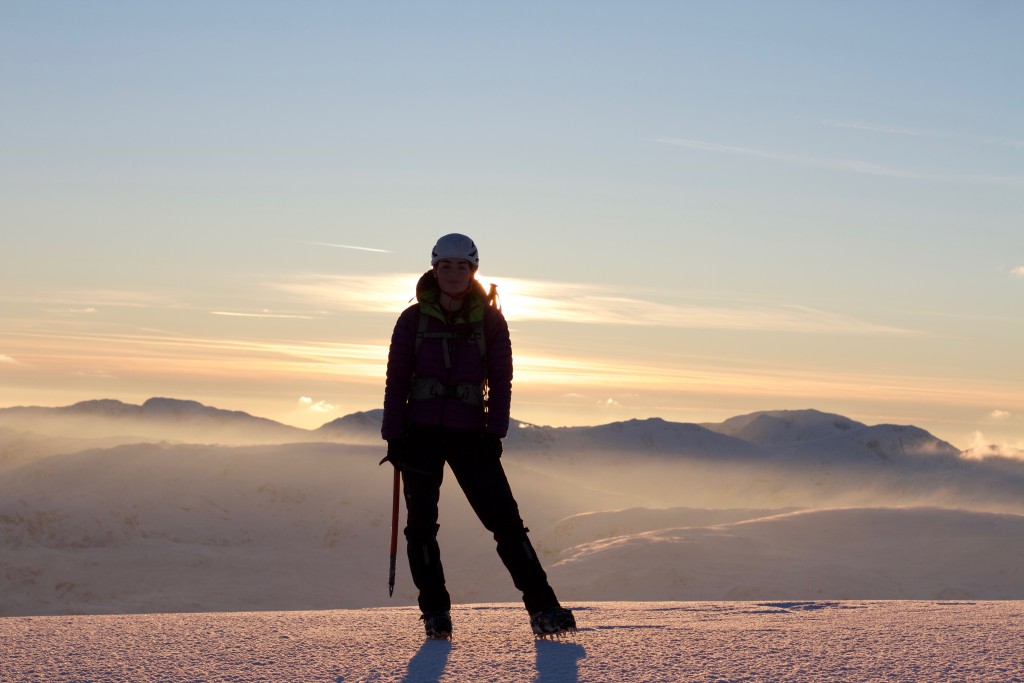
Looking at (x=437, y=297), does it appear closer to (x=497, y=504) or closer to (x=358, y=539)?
(x=497, y=504)

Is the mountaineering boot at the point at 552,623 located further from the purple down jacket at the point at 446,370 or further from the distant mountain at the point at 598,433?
the distant mountain at the point at 598,433

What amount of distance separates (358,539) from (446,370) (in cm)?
4572

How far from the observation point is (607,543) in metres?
27.1

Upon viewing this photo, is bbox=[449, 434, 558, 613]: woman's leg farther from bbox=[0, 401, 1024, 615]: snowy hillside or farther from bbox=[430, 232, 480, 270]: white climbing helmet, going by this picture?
→ bbox=[0, 401, 1024, 615]: snowy hillside

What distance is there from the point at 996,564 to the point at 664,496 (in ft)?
377

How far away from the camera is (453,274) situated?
6.69m

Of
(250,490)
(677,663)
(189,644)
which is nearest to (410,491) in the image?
(189,644)

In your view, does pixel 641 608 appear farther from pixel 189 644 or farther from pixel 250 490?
pixel 250 490

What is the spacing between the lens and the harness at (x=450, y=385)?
665cm

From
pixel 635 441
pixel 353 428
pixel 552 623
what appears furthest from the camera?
pixel 635 441

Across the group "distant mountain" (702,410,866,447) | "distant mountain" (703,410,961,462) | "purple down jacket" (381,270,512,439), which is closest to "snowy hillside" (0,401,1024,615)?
"purple down jacket" (381,270,512,439)

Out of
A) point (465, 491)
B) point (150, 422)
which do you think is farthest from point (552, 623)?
point (150, 422)

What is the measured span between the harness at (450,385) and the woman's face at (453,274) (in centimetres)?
20

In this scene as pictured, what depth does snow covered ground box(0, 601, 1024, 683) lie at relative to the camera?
518 cm
